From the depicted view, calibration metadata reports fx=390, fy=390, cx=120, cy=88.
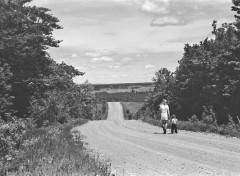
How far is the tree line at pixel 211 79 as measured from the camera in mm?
51438

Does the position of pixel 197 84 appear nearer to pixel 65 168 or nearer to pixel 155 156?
pixel 155 156

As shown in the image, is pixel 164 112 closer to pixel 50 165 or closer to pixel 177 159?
pixel 177 159

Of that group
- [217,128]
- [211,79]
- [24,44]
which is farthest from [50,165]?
[211,79]

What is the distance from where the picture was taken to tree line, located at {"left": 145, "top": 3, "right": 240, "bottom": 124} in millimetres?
51438

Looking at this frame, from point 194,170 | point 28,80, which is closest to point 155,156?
point 194,170

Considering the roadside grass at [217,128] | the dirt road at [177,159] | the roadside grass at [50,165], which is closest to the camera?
the roadside grass at [50,165]

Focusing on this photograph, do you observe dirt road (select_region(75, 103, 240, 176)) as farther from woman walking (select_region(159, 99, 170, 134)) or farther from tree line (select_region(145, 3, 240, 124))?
tree line (select_region(145, 3, 240, 124))

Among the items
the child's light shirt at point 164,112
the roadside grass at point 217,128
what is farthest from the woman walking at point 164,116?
the roadside grass at point 217,128

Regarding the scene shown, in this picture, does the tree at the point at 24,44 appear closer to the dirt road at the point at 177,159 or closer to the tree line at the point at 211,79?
the tree line at the point at 211,79

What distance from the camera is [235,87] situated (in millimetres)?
49438

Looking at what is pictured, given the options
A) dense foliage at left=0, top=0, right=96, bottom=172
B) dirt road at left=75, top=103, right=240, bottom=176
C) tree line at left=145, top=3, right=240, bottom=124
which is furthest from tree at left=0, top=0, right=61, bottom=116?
dirt road at left=75, top=103, right=240, bottom=176

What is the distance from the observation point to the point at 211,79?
6266 cm

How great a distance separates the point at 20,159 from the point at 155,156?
188 inches

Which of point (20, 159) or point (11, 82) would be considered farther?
point (11, 82)
